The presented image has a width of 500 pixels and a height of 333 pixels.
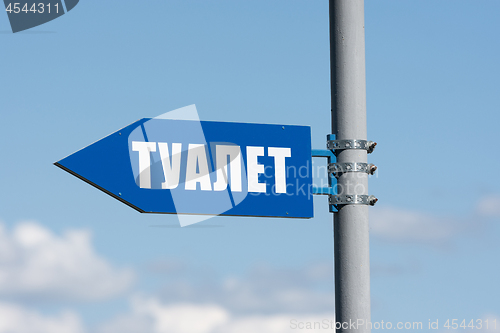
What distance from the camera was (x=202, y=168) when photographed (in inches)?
171

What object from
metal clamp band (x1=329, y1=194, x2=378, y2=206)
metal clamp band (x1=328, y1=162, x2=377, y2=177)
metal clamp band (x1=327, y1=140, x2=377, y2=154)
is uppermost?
metal clamp band (x1=327, y1=140, x2=377, y2=154)

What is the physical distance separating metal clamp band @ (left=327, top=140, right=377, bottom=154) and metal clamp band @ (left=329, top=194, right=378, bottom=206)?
13.5 inches

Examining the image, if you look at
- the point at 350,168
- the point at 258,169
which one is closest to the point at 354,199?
the point at 350,168

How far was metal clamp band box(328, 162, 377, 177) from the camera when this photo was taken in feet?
13.9

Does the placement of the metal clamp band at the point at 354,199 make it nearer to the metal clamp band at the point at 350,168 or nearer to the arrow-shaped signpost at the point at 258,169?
the arrow-shaped signpost at the point at 258,169

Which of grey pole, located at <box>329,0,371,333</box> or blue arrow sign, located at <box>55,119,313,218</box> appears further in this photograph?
blue arrow sign, located at <box>55,119,313,218</box>

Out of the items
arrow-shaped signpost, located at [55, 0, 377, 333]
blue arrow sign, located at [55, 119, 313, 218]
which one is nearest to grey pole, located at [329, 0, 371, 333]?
arrow-shaped signpost, located at [55, 0, 377, 333]

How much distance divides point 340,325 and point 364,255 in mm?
506

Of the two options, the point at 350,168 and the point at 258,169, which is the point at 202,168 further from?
the point at 350,168

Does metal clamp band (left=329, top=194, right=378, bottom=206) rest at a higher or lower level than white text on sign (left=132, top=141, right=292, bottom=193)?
lower

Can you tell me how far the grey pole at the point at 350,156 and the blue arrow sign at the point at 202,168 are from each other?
1.21 feet

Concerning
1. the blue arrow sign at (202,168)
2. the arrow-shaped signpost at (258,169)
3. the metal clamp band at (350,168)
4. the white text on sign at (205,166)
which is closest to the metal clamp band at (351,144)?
the arrow-shaped signpost at (258,169)

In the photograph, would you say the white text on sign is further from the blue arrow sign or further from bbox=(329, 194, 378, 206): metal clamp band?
bbox=(329, 194, 378, 206): metal clamp band

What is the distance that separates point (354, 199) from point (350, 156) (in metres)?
0.31
